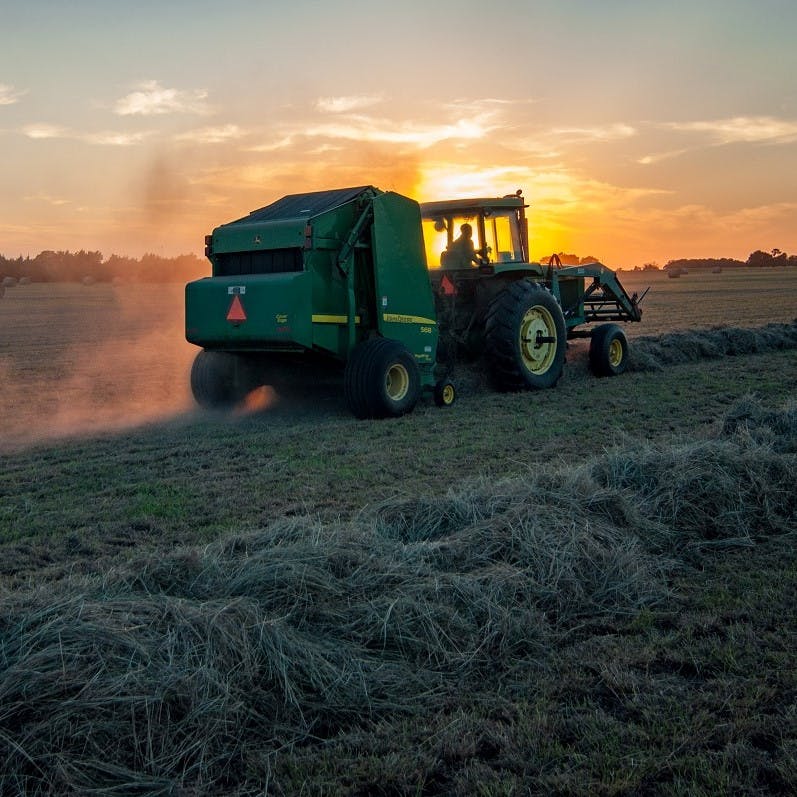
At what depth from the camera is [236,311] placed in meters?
10.2

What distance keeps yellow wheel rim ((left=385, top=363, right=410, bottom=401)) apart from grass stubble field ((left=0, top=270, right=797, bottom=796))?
7.72 ft

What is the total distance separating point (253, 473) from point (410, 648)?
158 inches

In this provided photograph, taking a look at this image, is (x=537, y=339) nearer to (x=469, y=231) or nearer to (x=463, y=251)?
(x=463, y=251)

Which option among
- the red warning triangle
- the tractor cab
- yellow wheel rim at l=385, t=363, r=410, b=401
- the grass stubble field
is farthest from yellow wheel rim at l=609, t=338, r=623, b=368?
the red warning triangle

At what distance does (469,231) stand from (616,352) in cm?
362

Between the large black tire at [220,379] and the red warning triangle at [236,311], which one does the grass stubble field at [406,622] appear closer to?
the red warning triangle at [236,311]

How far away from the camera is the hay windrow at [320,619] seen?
3260 millimetres

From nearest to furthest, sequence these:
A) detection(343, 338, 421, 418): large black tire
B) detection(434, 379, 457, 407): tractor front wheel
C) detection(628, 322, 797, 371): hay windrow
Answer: detection(343, 338, 421, 418): large black tire → detection(434, 379, 457, 407): tractor front wheel → detection(628, 322, 797, 371): hay windrow

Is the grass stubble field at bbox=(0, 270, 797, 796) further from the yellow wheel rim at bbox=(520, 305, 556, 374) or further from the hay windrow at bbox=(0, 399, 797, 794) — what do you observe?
the yellow wheel rim at bbox=(520, 305, 556, 374)

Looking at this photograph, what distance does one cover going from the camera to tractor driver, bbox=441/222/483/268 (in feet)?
40.5

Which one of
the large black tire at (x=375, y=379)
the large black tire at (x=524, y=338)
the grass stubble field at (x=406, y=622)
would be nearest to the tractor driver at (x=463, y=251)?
the large black tire at (x=524, y=338)

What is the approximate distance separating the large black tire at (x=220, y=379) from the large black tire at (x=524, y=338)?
3.06m

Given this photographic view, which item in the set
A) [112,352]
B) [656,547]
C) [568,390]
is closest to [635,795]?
[656,547]

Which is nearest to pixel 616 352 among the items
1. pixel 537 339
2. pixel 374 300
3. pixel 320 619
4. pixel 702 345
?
pixel 702 345
